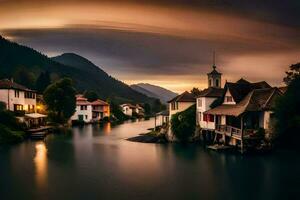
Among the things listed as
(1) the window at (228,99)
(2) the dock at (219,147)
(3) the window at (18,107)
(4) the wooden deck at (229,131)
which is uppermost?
(1) the window at (228,99)

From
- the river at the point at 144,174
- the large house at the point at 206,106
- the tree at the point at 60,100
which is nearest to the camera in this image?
the river at the point at 144,174

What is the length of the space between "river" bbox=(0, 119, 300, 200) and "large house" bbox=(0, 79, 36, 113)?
19.2m

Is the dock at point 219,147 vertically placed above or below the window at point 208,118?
below

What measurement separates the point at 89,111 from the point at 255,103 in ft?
261

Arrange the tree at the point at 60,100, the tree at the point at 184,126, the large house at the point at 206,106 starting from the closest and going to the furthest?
the large house at the point at 206,106 → the tree at the point at 184,126 → the tree at the point at 60,100

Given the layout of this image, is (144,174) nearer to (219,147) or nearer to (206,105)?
(219,147)

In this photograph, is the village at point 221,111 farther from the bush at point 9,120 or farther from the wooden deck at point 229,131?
the bush at point 9,120

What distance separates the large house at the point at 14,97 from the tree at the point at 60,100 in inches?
457

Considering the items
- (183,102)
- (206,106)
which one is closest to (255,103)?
(206,106)

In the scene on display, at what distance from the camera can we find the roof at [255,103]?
47594mm

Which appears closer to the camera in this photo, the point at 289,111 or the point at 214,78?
the point at 289,111

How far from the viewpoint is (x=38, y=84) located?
127 metres

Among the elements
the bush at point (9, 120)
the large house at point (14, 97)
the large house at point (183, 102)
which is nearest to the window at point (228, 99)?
the large house at point (183, 102)

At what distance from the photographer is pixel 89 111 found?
121 meters
